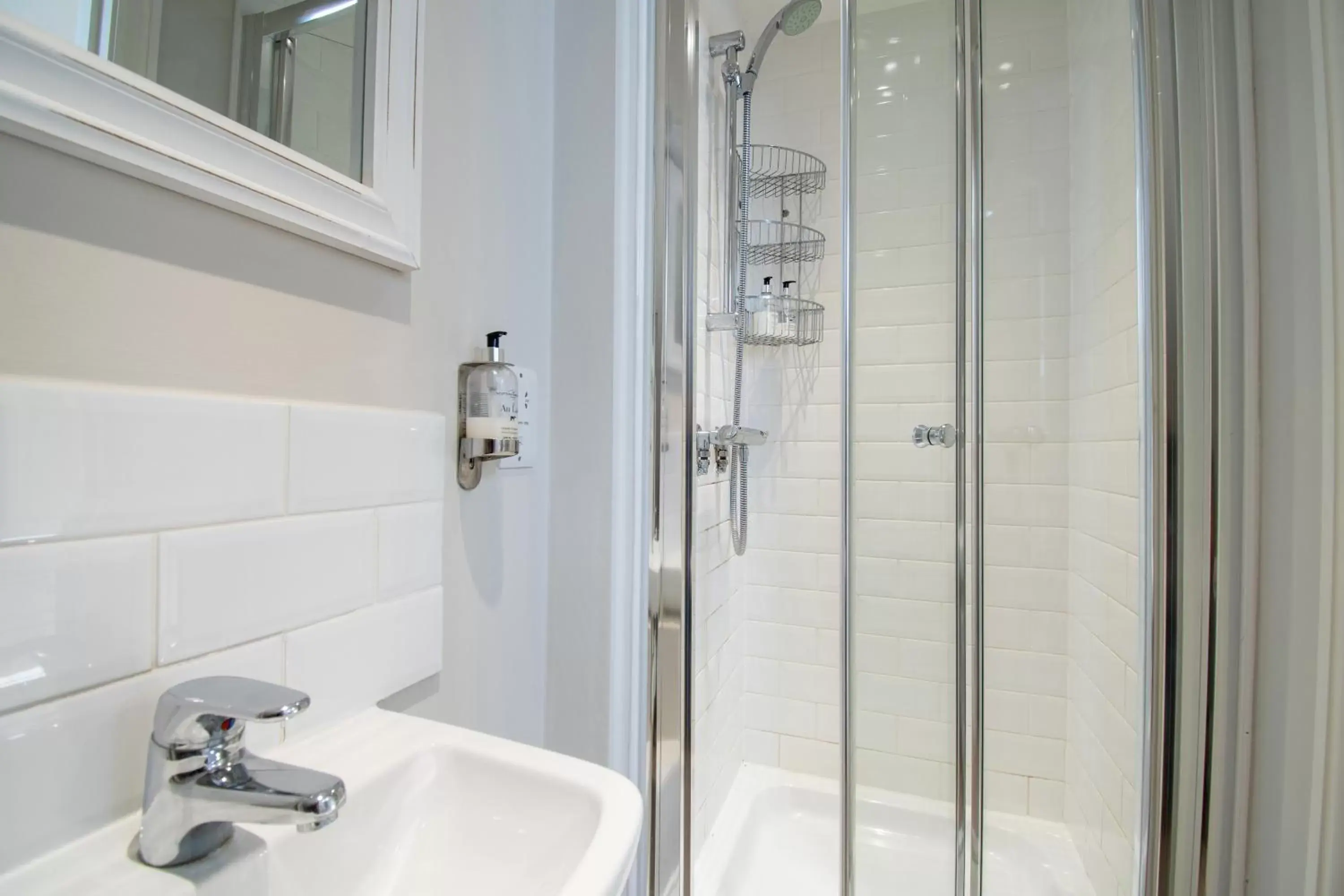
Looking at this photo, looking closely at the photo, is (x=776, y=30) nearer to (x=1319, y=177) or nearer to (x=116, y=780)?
(x=1319, y=177)

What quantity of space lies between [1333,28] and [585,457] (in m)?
1.04

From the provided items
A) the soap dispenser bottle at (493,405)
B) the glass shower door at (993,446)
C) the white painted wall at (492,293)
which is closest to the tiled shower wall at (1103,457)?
the glass shower door at (993,446)

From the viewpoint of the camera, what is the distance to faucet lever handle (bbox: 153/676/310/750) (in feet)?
1.10

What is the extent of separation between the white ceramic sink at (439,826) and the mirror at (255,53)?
1.75 feet

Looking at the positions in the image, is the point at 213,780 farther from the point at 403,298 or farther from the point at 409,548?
the point at 403,298

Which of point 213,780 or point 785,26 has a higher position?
point 785,26

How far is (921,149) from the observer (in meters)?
1.24

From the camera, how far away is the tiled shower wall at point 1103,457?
106cm

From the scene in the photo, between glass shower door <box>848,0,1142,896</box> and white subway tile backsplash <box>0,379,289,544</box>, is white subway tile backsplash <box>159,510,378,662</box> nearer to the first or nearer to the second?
white subway tile backsplash <box>0,379,289,544</box>

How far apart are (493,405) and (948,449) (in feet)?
3.17

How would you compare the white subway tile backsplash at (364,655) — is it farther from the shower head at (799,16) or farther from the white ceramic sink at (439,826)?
the shower head at (799,16)

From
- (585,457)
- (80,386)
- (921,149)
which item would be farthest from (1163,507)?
(80,386)

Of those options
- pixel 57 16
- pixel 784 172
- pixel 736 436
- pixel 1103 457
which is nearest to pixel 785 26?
pixel 784 172

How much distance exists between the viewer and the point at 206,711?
0.34 m
